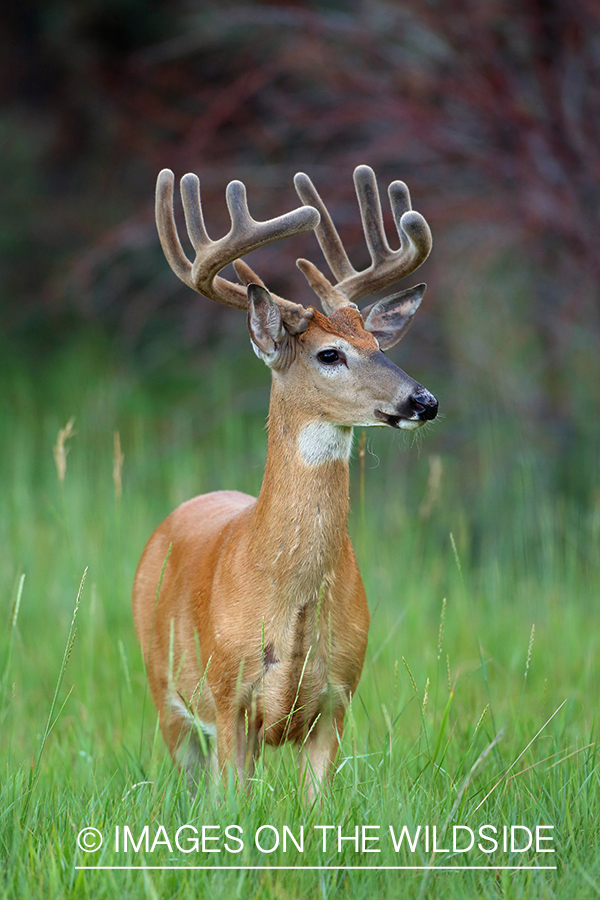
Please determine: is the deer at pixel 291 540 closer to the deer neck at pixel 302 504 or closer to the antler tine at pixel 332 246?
the deer neck at pixel 302 504

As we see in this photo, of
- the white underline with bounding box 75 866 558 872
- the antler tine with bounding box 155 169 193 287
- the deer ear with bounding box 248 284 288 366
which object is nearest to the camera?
the white underline with bounding box 75 866 558 872

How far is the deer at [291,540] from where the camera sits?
327 cm

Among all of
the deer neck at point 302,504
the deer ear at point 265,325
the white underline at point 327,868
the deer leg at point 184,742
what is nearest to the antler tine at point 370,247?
the deer ear at point 265,325

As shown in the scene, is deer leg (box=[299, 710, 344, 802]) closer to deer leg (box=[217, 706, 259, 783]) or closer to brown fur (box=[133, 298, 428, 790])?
brown fur (box=[133, 298, 428, 790])

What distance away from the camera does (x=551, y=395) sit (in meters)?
8.60

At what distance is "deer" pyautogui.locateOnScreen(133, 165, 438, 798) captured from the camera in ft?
10.7

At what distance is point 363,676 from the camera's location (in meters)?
5.12

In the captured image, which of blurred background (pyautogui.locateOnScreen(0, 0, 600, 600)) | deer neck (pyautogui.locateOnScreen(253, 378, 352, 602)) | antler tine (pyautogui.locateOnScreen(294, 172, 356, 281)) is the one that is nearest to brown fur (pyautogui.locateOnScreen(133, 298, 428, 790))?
deer neck (pyautogui.locateOnScreen(253, 378, 352, 602))

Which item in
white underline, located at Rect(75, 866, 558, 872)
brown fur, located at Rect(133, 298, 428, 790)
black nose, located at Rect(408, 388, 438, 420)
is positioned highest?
black nose, located at Rect(408, 388, 438, 420)

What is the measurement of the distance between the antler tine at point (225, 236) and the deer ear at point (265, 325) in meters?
0.05

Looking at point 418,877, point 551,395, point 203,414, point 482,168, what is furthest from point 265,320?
point 203,414

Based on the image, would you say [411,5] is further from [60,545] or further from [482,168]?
[60,545]

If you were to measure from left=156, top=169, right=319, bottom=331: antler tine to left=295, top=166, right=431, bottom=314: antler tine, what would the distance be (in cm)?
26

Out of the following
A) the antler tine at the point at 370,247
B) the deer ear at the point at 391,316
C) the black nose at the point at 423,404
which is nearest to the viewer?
the black nose at the point at 423,404
